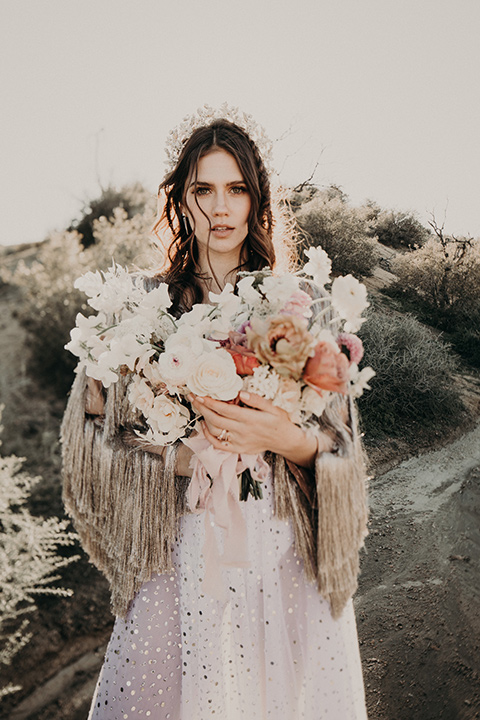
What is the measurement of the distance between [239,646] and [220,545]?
13.9 inches

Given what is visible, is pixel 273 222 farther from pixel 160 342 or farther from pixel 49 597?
pixel 49 597

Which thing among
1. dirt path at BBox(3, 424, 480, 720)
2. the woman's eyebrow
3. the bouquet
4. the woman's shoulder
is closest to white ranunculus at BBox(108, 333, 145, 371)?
the bouquet

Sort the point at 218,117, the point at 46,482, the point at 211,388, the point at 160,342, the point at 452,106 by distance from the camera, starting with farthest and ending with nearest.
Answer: the point at 46,482 → the point at 452,106 → the point at 218,117 → the point at 160,342 → the point at 211,388

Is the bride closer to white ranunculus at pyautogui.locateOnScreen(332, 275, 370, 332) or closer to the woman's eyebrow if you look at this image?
the woman's eyebrow

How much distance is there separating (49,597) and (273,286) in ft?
13.8

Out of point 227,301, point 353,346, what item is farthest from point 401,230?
point 227,301

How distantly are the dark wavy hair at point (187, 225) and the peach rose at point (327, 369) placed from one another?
3.05ft

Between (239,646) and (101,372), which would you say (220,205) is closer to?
(101,372)

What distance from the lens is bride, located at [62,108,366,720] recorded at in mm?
1432

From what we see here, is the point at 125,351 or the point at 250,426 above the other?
the point at 125,351

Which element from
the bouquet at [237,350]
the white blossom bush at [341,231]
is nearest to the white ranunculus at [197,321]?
the bouquet at [237,350]

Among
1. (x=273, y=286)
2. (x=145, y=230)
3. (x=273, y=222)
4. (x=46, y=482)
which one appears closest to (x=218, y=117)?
(x=273, y=222)

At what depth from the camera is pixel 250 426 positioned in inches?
50.6

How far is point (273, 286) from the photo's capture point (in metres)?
1.18
